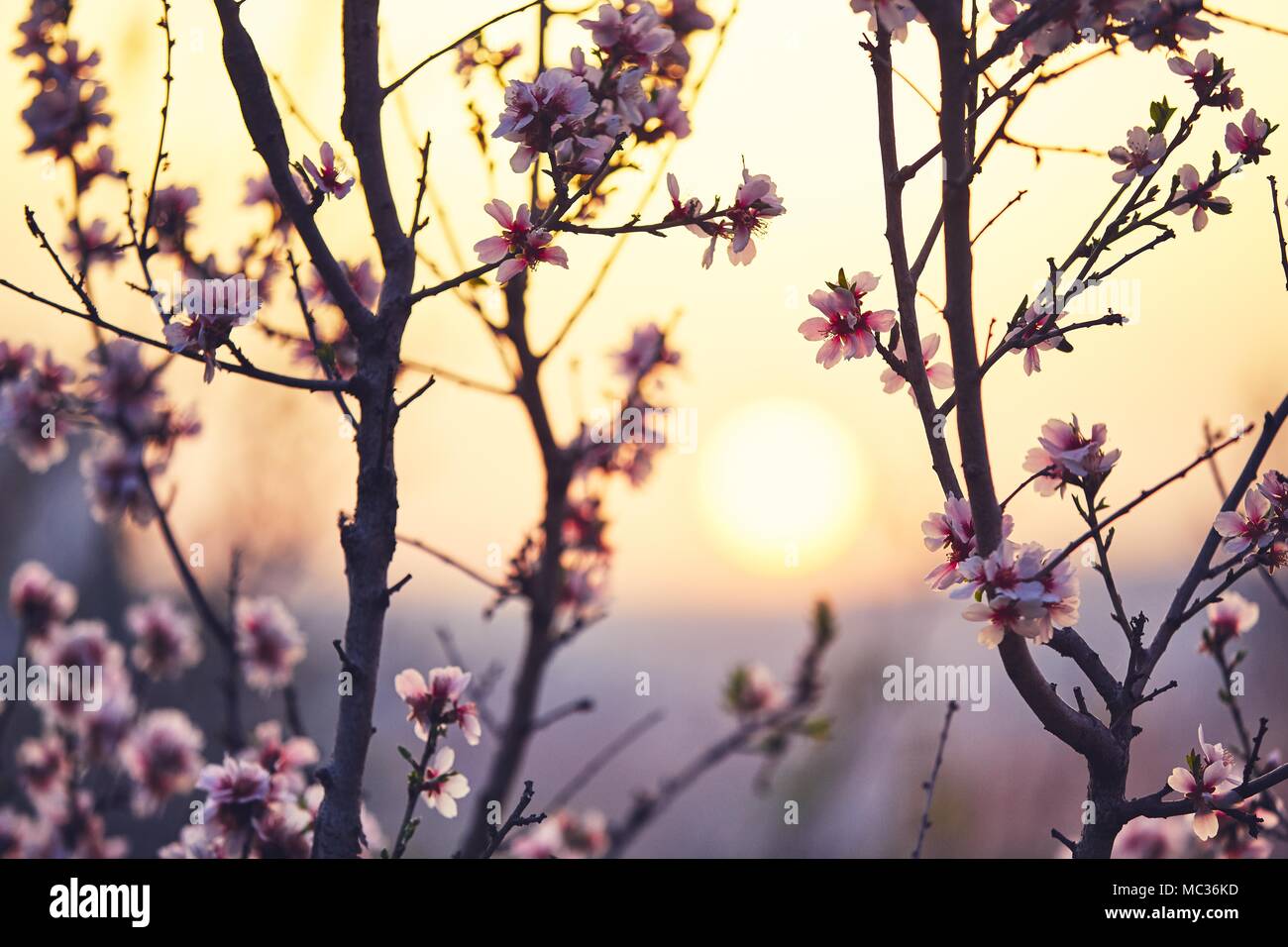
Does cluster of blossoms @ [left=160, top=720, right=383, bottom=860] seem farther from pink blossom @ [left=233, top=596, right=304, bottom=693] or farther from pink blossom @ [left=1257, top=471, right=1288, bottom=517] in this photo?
pink blossom @ [left=1257, top=471, right=1288, bottom=517]

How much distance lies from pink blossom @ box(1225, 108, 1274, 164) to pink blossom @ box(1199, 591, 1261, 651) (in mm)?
725

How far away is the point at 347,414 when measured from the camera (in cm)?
136

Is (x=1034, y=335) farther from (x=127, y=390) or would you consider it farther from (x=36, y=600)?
(x=36, y=600)

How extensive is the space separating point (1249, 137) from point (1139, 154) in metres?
0.17

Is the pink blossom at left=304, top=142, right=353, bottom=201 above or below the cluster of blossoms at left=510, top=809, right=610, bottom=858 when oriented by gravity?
above

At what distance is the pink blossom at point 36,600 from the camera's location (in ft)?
9.29

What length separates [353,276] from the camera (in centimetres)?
176

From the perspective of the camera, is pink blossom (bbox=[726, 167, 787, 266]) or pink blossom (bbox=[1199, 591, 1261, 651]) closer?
pink blossom (bbox=[726, 167, 787, 266])

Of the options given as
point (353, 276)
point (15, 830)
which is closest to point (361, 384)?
point (353, 276)

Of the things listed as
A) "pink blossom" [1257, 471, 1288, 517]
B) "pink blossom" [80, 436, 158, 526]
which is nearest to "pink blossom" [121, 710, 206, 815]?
"pink blossom" [80, 436, 158, 526]

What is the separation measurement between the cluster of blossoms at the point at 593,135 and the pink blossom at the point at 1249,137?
2.06ft

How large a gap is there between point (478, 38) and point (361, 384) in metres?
0.83

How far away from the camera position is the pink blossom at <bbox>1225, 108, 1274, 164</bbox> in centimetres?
140
